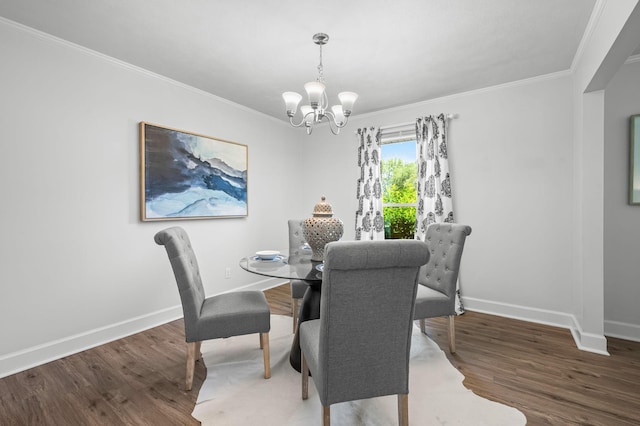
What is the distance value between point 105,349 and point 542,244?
4263 mm

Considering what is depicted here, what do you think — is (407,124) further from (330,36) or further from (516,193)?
(330,36)

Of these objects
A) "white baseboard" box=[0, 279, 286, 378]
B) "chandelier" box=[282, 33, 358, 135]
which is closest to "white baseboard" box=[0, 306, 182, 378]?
"white baseboard" box=[0, 279, 286, 378]

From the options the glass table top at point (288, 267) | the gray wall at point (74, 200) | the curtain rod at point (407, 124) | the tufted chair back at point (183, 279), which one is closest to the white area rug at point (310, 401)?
the tufted chair back at point (183, 279)

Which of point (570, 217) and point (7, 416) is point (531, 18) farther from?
point (7, 416)

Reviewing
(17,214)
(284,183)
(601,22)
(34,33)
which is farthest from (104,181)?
(601,22)

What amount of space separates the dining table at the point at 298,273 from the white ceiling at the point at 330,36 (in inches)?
68.9

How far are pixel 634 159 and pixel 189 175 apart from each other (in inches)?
168

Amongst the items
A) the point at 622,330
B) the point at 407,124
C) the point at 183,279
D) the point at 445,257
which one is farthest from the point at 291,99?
the point at 622,330

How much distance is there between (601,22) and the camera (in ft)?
6.54

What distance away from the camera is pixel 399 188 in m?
4.19

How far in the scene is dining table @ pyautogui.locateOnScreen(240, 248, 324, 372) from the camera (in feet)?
6.43

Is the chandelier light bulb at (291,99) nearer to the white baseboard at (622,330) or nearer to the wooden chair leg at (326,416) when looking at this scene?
the wooden chair leg at (326,416)

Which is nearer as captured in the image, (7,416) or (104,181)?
(7,416)

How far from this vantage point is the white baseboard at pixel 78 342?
7.18ft
